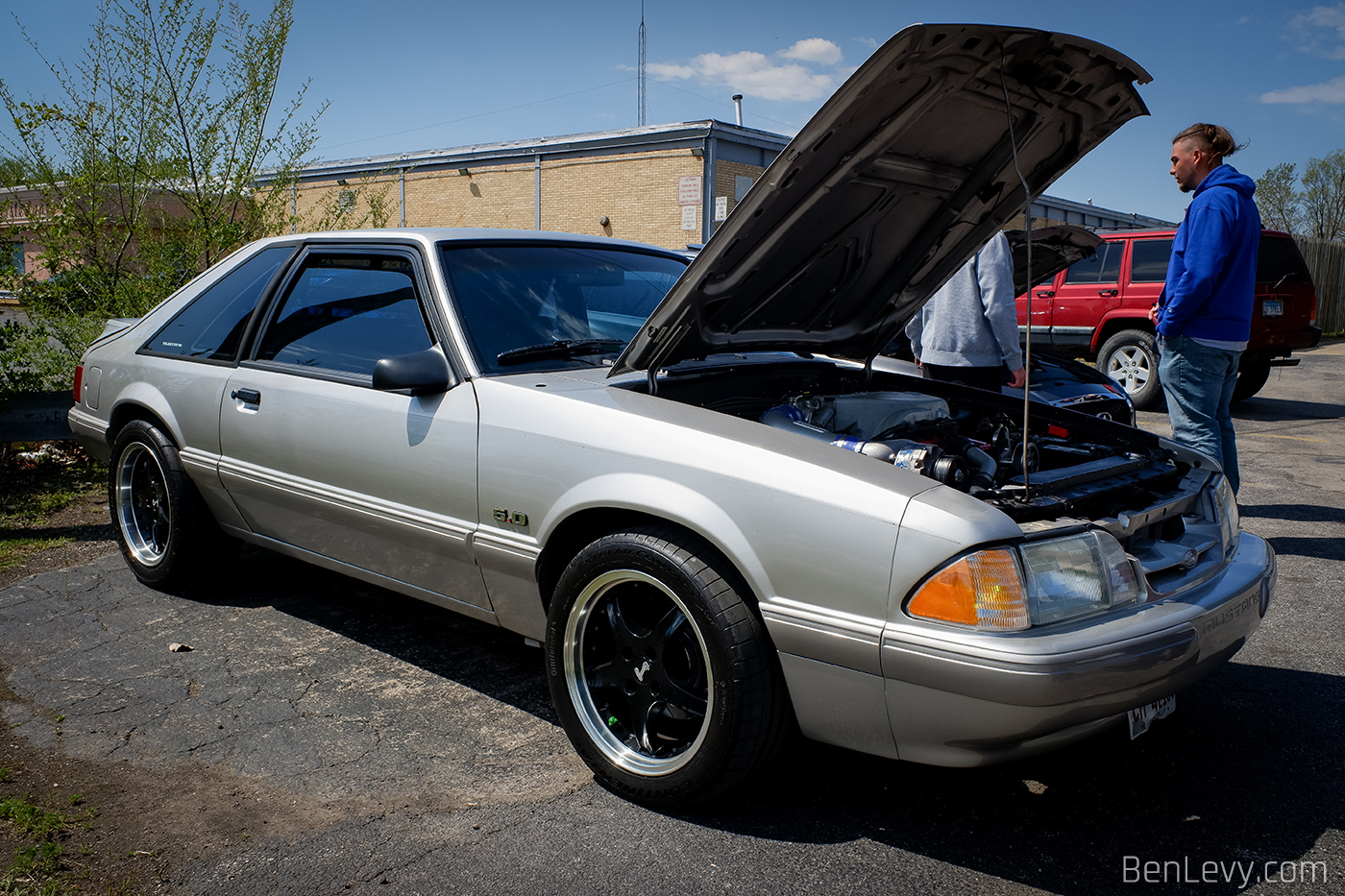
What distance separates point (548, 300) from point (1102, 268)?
979 cm

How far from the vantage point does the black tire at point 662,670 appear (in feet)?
7.43

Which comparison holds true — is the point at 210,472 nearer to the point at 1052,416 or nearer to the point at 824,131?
the point at 824,131

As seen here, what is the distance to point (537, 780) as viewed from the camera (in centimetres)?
263

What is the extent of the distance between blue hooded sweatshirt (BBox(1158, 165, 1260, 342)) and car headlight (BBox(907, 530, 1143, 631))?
9.00 feet

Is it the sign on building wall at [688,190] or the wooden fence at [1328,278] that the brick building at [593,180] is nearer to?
the sign on building wall at [688,190]

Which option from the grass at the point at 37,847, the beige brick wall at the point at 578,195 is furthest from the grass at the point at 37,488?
the beige brick wall at the point at 578,195

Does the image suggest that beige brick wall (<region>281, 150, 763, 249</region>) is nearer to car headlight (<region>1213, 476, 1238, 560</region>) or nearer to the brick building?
the brick building

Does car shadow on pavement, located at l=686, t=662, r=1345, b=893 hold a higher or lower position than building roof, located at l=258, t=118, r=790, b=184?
lower

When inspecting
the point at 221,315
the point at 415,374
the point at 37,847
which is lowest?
the point at 37,847

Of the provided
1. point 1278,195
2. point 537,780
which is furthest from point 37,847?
A: point 1278,195

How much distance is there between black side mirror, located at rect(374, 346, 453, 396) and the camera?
281 cm

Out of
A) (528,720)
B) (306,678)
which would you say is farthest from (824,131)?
(306,678)

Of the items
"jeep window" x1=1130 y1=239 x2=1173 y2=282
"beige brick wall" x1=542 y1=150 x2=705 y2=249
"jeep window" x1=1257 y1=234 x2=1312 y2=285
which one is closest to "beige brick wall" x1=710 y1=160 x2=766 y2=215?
"beige brick wall" x1=542 y1=150 x2=705 y2=249

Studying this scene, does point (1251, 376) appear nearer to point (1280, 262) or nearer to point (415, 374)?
point (1280, 262)
